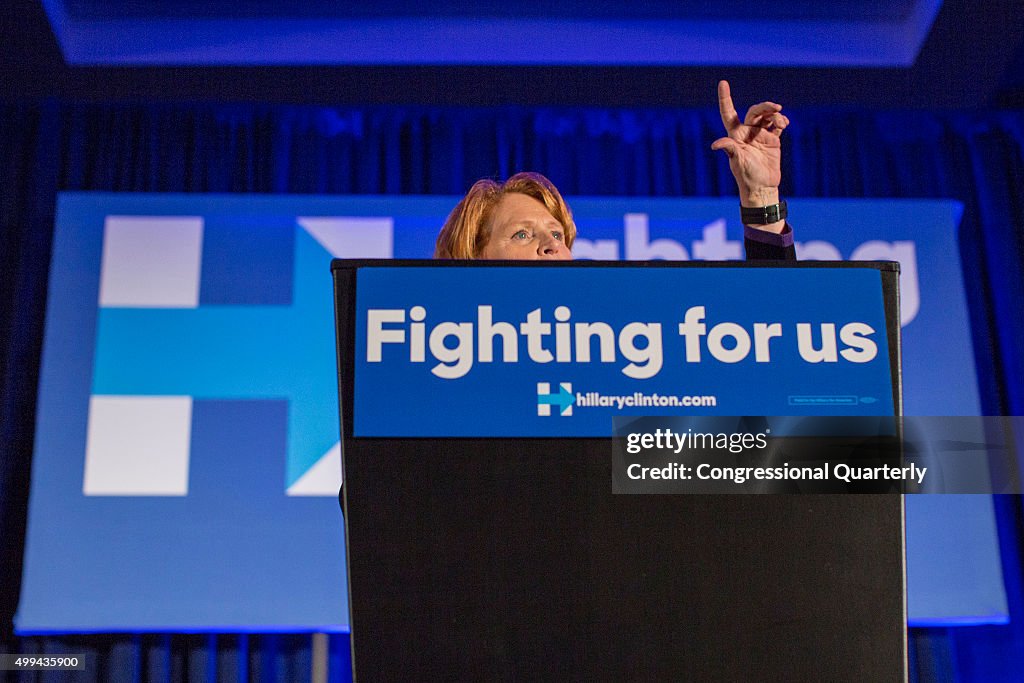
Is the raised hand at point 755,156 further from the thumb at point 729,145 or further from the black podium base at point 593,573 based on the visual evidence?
the black podium base at point 593,573

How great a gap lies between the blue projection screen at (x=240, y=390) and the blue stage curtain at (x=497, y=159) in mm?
321

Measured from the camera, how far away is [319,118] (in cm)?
342

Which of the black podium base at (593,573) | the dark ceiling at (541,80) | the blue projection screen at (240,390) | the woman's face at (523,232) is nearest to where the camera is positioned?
the black podium base at (593,573)

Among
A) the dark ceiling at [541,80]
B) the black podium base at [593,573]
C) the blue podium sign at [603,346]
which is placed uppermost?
the dark ceiling at [541,80]

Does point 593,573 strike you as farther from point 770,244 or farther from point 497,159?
point 497,159

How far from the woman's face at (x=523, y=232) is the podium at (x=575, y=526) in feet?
2.36

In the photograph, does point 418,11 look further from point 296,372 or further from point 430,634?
point 430,634

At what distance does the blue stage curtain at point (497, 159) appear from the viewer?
3.29 meters

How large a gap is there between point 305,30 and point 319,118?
0.94ft

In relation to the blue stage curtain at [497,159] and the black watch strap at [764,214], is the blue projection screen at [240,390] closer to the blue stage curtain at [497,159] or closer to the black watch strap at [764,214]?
the blue stage curtain at [497,159]

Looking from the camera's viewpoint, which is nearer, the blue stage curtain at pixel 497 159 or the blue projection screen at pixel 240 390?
the blue projection screen at pixel 240 390

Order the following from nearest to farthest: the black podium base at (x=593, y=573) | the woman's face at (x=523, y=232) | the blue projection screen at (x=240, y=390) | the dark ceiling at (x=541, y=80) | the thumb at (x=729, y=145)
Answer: the black podium base at (x=593, y=573) → the thumb at (x=729, y=145) → the woman's face at (x=523, y=232) → the blue projection screen at (x=240, y=390) → the dark ceiling at (x=541, y=80)

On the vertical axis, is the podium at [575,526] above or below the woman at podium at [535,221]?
below

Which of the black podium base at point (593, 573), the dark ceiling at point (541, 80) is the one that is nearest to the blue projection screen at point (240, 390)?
the dark ceiling at point (541, 80)
